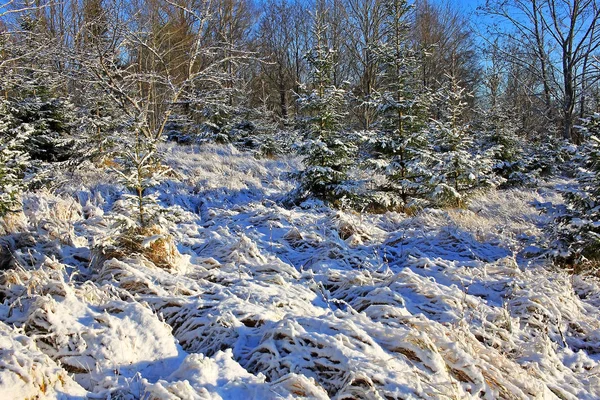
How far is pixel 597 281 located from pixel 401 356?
3650 millimetres

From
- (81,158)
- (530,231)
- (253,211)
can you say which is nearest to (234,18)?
(81,158)

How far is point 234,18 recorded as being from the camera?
25.8 metres

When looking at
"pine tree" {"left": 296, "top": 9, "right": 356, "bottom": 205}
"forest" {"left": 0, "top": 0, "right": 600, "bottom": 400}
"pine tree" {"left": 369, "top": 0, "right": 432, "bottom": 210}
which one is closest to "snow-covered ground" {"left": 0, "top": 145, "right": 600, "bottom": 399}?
"forest" {"left": 0, "top": 0, "right": 600, "bottom": 400}

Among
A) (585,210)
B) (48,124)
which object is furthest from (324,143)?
(48,124)

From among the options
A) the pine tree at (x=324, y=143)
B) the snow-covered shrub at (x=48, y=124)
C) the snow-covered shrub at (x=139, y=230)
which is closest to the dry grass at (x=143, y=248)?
the snow-covered shrub at (x=139, y=230)

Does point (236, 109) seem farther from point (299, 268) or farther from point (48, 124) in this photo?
point (299, 268)


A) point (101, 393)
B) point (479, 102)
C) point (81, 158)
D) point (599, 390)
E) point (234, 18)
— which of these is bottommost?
point (599, 390)

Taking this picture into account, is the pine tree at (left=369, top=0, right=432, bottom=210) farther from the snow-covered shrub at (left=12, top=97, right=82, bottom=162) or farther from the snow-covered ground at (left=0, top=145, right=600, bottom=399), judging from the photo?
the snow-covered shrub at (left=12, top=97, right=82, bottom=162)

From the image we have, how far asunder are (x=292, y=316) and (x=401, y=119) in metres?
7.62

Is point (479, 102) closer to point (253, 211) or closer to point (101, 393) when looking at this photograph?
point (253, 211)

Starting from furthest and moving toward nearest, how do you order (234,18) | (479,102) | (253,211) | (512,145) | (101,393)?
1. (479,102)
2. (234,18)
3. (512,145)
4. (253,211)
5. (101,393)

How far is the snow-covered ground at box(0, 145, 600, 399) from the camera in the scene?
234 centimetres

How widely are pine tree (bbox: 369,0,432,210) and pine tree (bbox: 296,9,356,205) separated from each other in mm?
904

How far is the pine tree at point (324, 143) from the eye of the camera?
894 cm
